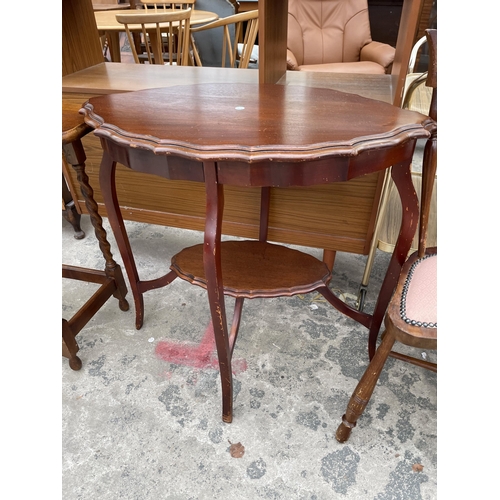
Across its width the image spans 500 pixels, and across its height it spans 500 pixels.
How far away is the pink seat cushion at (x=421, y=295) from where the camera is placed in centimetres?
87

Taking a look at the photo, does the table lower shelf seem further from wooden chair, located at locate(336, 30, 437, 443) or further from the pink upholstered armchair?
the pink upholstered armchair

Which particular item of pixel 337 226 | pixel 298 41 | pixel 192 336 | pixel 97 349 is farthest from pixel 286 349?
pixel 298 41

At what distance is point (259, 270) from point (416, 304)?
0.52 metres

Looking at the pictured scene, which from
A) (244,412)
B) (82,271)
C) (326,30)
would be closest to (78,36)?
(82,271)

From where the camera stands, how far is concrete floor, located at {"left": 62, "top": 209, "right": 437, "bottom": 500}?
1052 millimetres

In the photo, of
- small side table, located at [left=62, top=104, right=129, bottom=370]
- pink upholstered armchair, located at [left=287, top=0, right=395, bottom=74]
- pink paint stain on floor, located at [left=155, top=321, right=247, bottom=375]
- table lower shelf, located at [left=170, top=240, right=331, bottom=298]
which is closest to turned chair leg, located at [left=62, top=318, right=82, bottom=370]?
small side table, located at [left=62, top=104, right=129, bottom=370]

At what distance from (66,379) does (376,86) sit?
1530 millimetres

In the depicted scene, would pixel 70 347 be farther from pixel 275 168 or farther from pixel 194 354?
pixel 275 168

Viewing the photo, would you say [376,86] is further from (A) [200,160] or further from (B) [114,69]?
(B) [114,69]

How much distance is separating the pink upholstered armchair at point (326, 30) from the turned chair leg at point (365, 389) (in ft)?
9.61

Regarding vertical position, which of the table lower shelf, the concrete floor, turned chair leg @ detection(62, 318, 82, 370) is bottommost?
the concrete floor

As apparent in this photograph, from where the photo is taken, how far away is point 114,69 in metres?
1.65

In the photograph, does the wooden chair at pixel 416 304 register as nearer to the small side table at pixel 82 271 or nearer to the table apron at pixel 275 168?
the table apron at pixel 275 168

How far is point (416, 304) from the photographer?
0.90 meters
